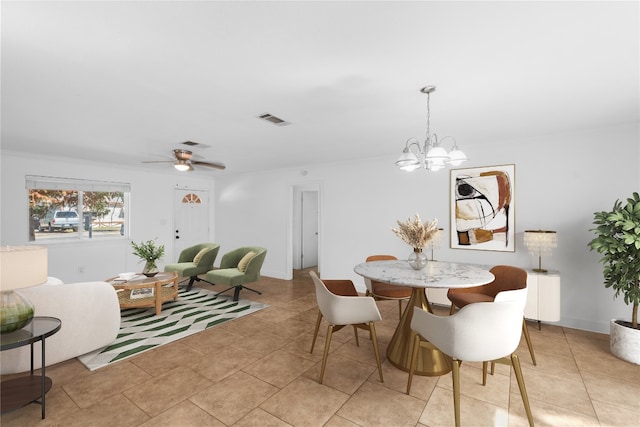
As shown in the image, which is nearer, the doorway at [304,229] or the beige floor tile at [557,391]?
the beige floor tile at [557,391]

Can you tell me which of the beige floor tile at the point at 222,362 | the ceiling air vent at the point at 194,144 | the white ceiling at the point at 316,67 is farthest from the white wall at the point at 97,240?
the beige floor tile at the point at 222,362

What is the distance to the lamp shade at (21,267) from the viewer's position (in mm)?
1715

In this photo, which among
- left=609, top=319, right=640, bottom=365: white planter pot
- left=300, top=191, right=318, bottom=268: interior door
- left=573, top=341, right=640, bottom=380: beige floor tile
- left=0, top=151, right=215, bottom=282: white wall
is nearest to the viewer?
left=573, top=341, right=640, bottom=380: beige floor tile

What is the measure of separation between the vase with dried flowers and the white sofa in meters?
2.93

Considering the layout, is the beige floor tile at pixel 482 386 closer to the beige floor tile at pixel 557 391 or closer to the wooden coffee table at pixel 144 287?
the beige floor tile at pixel 557 391

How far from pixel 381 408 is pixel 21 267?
249 cm

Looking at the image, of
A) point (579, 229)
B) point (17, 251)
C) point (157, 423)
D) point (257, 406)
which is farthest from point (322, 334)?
point (579, 229)

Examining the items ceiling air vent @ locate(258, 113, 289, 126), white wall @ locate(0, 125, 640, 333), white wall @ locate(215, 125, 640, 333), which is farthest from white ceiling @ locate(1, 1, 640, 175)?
white wall @ locate(0, 125, 640, 333)

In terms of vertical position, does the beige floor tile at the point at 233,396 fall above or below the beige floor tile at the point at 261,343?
above

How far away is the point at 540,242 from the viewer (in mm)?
3461

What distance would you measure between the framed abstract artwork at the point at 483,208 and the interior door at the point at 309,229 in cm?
373

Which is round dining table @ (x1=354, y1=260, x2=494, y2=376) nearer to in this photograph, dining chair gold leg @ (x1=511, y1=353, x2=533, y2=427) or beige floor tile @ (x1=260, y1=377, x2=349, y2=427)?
dining chair gold leg @ (x1=511, y1=353, x2=533, y2=427)

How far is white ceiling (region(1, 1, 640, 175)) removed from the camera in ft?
5.01

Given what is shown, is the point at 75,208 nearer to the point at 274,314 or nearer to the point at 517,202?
the point at 274,314
